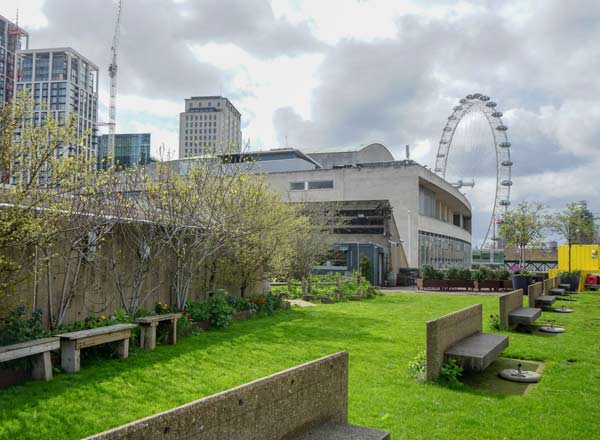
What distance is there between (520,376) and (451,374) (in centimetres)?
119

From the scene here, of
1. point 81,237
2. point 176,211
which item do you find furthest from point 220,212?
point 81,237

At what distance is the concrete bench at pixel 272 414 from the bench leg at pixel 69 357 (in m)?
4.47

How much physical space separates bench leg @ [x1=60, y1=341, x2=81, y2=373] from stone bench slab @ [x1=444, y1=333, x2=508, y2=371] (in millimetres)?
5351

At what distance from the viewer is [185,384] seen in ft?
22.2

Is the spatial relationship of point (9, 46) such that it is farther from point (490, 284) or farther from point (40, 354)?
point (40, 354)

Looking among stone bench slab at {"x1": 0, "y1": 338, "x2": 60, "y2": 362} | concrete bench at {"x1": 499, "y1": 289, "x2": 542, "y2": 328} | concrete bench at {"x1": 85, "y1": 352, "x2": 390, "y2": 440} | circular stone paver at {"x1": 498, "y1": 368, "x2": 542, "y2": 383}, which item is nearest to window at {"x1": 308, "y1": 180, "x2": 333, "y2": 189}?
concrete bench at {"x1": 499, "y1": 289, "x2": 542, "y2": 328}

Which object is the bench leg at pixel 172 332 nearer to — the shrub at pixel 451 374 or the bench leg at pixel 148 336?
the bench leg at pixel 148 336

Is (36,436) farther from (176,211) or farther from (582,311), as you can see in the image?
(582,311)

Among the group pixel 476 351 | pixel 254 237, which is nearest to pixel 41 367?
pixel 476 351

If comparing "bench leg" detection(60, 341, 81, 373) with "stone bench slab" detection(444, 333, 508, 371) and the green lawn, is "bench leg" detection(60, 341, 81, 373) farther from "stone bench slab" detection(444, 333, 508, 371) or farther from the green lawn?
"stone bench slab" detection(444, 333, 508, 371)

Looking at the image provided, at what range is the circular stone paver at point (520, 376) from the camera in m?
7.43

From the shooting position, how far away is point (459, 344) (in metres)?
8.15

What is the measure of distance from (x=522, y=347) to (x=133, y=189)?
350 inches

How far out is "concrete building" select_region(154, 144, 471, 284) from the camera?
3479cm
